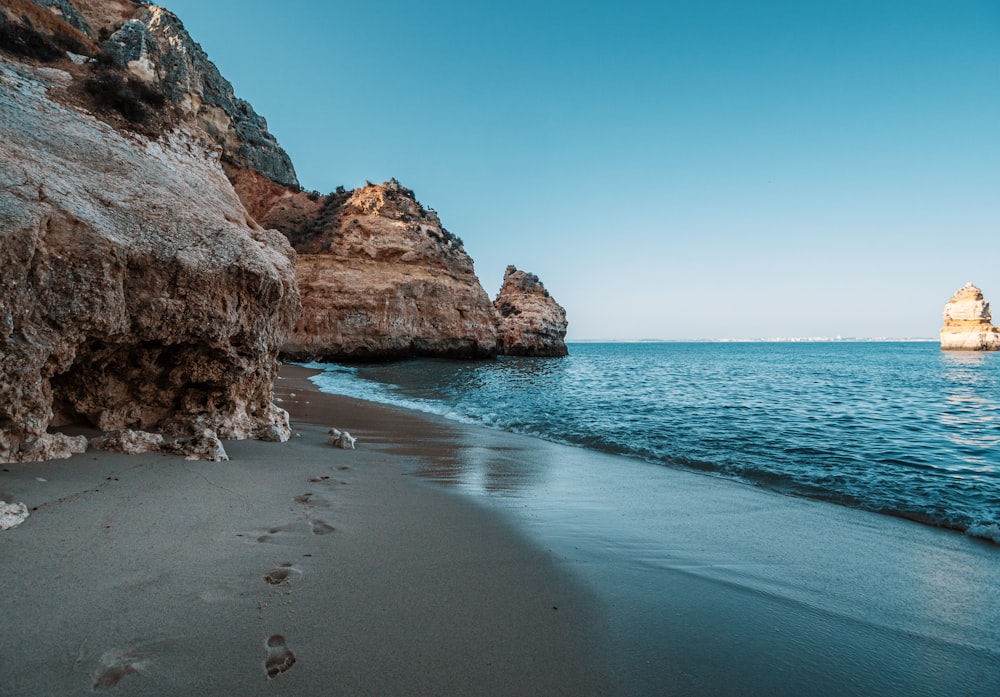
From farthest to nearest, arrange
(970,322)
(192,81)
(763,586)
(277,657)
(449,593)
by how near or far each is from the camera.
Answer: (970,322), (192,81), (763,586), (449,593), (277,657)

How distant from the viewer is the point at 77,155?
5402 mm

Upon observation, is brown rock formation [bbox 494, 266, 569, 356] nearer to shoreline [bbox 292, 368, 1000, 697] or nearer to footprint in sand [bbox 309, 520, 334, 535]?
shoreline [bbox 292, 368, 1000, 697]

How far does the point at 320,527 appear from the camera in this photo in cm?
352

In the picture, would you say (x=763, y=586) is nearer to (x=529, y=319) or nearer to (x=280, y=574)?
(x=280, y=574)

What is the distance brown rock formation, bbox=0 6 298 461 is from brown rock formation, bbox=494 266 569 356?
4482 cm

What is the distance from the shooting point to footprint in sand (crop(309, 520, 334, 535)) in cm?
342

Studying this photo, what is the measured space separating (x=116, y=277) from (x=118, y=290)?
0.13 m

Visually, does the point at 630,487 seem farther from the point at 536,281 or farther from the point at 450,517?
the point at 536,281

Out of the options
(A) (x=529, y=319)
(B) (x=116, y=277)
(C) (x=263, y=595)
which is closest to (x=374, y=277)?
(A) (x=529, y=319)

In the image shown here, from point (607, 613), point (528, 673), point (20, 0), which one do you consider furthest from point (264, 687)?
point (20, 0)

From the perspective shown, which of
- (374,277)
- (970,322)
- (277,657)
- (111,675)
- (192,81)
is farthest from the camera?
(970,322)

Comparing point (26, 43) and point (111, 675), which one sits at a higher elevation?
point (26, 43)

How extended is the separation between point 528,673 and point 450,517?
2135mm

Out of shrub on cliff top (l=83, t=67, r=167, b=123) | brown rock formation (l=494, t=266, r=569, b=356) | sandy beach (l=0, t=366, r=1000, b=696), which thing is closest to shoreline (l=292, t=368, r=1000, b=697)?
sandy beach (l=0, t=366, r=1000, b=696)
